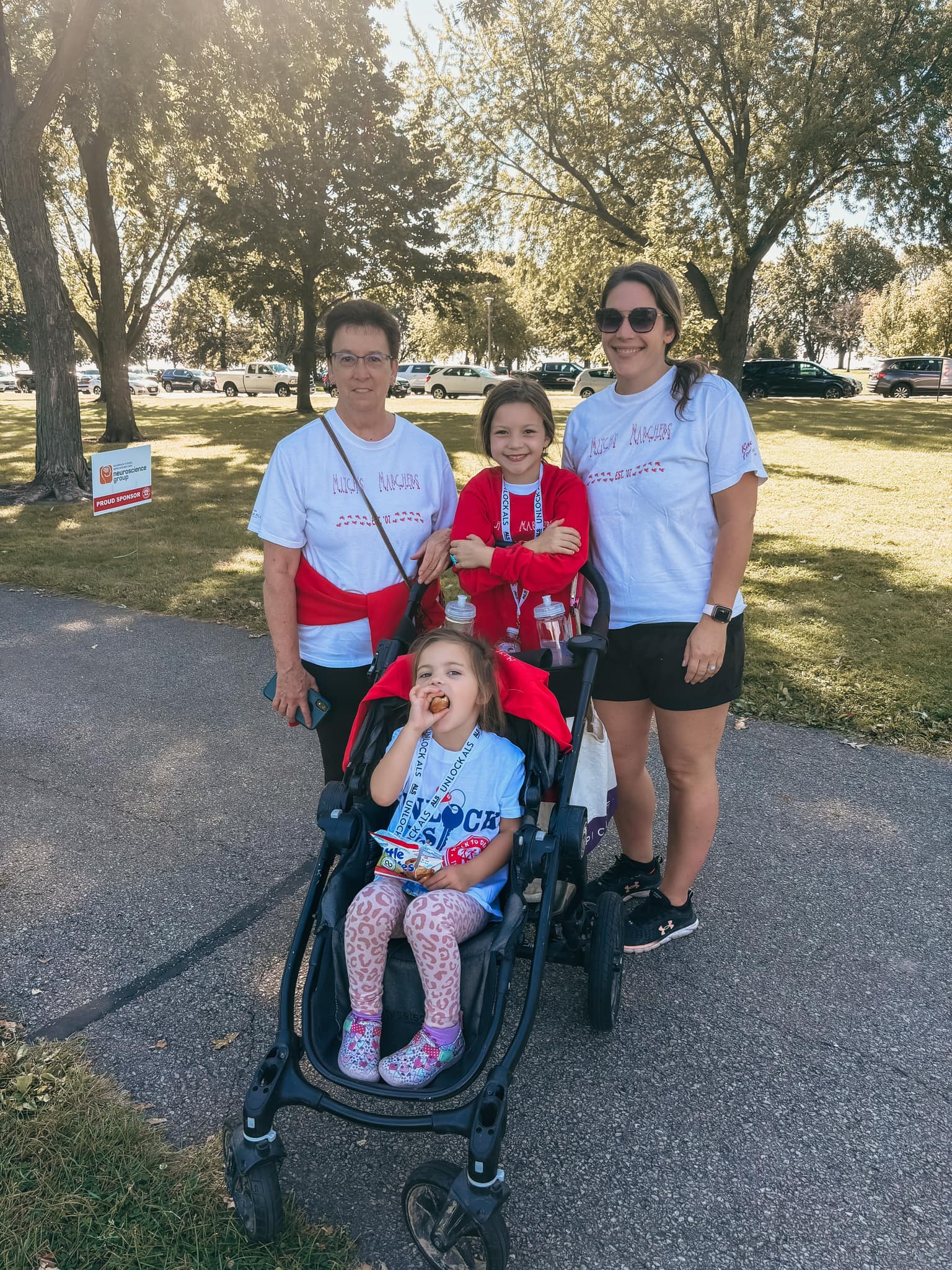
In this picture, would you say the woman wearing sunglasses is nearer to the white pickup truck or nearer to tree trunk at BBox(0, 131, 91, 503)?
tree trunk at BBox(0, 131, 91, 503)

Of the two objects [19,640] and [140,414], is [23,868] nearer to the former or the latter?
[19,640]

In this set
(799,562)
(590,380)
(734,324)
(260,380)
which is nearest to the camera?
(799,562)

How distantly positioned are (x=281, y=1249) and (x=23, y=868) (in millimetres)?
2183

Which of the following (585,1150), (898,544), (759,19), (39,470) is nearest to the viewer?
(585,1150)

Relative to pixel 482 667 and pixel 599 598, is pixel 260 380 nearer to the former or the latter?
pixel 599 598

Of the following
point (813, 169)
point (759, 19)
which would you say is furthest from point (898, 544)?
point (759, 19)

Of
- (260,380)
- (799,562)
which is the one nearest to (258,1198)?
(799,562)

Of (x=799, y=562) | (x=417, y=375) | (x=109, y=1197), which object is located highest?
(x=417, y=375)

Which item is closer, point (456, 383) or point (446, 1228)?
point (446, 1228)

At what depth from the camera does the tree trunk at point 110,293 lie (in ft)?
56.0

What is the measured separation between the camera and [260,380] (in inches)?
1726

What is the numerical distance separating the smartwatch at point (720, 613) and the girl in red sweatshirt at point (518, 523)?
1.37 ft

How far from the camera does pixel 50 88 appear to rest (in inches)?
421

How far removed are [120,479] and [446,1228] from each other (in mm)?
6140
